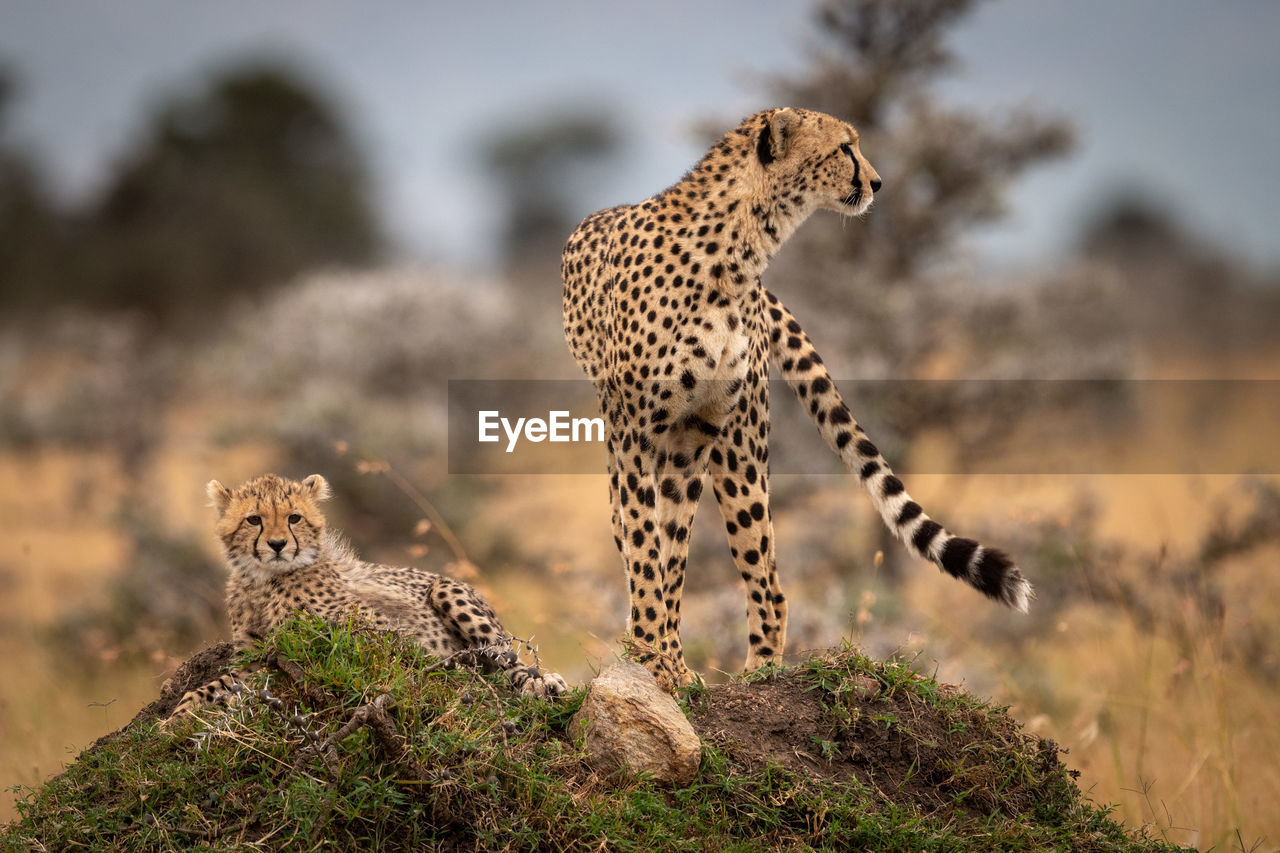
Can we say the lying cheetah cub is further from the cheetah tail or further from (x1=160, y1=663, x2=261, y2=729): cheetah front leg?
the cheetah tail

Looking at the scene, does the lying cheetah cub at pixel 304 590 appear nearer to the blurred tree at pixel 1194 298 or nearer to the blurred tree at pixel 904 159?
the blurred tree at pixel 904 159

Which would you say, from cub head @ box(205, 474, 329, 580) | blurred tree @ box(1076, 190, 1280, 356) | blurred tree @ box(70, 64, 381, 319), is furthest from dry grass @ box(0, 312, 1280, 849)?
blurred tree @ box(1076, 190, 1280, 356)

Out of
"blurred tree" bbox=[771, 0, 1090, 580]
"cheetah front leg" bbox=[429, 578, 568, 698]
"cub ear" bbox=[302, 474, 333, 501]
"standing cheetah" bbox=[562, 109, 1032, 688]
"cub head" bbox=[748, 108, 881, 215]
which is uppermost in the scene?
"blurred tree" bbox=[771, 0, 1090, 580]

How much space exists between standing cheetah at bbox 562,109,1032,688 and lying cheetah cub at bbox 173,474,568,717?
52 cm

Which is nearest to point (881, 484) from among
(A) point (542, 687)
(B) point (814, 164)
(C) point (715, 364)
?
(C) point (715, 364)

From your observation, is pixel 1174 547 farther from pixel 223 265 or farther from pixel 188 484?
pixel 223 265

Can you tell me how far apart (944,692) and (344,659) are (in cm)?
176

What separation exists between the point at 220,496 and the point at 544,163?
2815 cm

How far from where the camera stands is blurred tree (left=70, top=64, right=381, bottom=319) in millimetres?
21922

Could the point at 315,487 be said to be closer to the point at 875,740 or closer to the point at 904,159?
the point at 875,740

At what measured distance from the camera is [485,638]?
361 centimetres

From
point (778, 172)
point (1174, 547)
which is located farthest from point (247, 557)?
point (1174, 547)

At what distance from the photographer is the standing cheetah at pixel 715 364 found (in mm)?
3973

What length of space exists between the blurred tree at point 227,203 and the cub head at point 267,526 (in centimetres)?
1945
